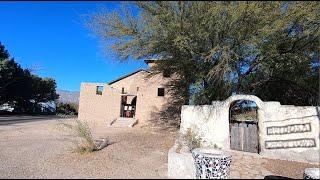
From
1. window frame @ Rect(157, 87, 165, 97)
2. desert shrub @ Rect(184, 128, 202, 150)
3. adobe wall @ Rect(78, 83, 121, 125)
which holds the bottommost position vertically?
desert shrub @ Rect(184, 128, 202, 150)

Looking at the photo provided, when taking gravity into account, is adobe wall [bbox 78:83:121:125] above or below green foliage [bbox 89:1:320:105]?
below

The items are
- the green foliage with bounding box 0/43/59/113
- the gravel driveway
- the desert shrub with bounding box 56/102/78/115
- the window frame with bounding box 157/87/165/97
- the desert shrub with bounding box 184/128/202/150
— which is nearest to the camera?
the gravel driveway

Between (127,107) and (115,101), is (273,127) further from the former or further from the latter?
(127,107)

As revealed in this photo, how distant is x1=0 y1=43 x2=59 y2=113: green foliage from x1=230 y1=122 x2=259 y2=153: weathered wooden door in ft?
94.3

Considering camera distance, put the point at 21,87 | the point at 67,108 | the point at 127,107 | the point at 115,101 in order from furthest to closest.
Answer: the point at 67,108, the point at 21,87, the point at 127,107, the point at 115,101

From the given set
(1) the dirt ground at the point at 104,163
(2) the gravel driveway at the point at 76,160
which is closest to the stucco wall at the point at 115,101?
(2) the gravel driveway at the point at 76,160

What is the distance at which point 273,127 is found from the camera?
12.1 metres

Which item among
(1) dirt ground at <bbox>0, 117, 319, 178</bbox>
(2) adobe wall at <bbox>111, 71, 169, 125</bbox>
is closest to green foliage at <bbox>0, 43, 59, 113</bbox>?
(2) adobe wall at <bbox>111, 71, 169, 125</bbox>

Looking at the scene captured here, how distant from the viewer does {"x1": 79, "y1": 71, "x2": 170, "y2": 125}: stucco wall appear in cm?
2526

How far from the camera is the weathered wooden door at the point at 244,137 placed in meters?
12.8

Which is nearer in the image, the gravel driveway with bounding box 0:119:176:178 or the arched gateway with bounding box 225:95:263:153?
the gravel driveway with bounding box 0:119:176:178

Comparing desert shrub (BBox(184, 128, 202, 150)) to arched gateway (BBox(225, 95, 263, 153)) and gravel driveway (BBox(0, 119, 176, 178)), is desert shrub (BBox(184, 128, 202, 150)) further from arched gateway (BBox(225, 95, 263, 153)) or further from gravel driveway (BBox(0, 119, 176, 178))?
arched gateway (BBox(225, 95, 263, 153))

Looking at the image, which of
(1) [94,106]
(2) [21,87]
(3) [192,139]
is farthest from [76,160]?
(2) [21,87]

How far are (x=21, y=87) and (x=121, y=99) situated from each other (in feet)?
54.0
